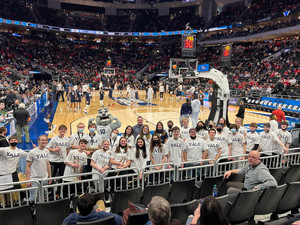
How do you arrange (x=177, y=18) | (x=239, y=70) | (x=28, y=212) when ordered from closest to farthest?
1. (x=28, y=212)
2. (x=239, y=70)
3. (x=177, y=18)

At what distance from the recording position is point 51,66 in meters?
36.8

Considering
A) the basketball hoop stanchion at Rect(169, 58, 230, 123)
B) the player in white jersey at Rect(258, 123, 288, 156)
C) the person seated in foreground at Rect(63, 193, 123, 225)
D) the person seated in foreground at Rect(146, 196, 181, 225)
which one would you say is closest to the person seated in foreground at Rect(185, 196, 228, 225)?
the person seated in foreground at Rect(146, 196, 181, 225)

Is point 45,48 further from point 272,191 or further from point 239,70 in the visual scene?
point 272,191

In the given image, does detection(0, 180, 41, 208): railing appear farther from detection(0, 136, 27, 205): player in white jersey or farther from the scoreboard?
the scoreboard

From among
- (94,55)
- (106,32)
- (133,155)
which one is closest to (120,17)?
(106,32)

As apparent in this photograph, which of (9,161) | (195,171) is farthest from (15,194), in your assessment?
(195,171)

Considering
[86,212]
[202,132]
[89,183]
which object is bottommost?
[89,183]

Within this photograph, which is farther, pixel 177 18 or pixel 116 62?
pixel 177 18

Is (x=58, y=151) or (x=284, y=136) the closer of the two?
(x=58, y=151)

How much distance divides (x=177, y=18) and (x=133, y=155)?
157 ft

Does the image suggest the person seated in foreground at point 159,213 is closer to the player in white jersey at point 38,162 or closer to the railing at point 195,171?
the railing at point 195,171

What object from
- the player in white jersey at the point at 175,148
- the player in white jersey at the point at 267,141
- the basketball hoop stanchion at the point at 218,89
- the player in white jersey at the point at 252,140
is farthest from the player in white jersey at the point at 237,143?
the basketball hoop stanchion at the point at 218,89

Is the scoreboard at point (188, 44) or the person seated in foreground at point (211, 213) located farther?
the scoreboard at point (188, 44)

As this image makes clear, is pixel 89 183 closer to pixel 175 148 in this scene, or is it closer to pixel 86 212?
pixel 86 212
